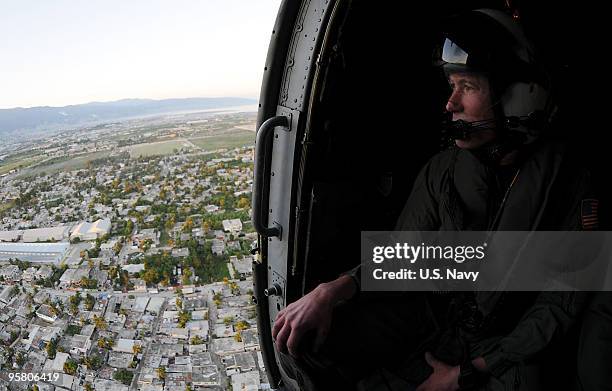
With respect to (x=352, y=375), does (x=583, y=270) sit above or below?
above

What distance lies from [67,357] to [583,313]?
4232mm

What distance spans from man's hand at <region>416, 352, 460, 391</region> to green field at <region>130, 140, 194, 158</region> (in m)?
11.6

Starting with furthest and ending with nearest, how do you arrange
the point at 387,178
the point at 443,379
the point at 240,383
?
the point at 240,383
the point at 387,178
the point at 443,379

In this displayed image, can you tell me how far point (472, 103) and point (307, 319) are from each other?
2.92 ft

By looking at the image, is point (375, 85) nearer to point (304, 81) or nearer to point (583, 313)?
point (304, 81)

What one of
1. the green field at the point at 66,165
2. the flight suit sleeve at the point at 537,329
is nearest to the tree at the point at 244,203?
the green field at the point at 66,165

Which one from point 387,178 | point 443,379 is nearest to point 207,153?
point 387,178

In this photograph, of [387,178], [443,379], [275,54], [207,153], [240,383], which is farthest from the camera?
[207,153]

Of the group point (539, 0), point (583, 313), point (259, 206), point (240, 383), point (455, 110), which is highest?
point (539, 0)

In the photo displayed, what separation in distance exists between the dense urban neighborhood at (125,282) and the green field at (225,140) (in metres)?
3.48

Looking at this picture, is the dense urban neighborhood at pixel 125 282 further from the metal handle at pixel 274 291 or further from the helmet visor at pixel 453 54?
the helmet visor at pixel 453 54

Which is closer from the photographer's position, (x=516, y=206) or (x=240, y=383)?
(x=516, y=206)

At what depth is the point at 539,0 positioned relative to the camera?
1.67 meters

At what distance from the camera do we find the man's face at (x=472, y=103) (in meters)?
1.36
